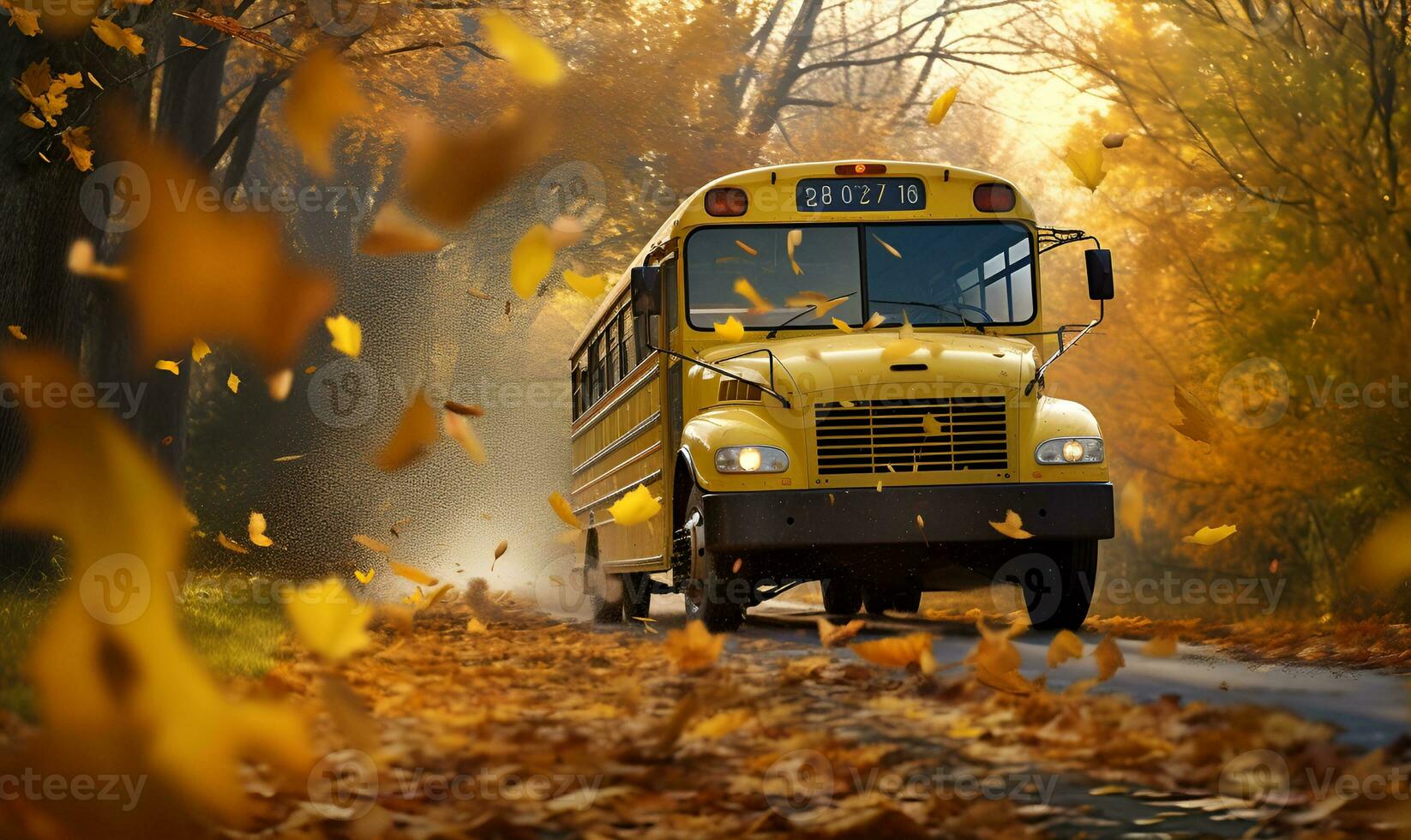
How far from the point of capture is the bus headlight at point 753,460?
8766mm

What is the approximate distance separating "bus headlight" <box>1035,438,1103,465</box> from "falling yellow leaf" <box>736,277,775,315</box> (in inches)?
81.3

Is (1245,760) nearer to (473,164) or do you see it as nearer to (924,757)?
(924,757)

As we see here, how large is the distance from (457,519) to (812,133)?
9640mm

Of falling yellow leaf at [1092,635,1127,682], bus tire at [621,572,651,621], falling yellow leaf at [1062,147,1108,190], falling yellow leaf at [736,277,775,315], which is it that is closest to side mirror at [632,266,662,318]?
falling yellow leaf at [736,277,775,315]

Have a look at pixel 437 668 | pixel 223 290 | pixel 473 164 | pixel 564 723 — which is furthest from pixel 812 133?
pixel 564 723

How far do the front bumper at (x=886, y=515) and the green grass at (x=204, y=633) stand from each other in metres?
2.60

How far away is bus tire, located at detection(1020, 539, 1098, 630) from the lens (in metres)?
9.16

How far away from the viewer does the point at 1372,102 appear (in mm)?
11625

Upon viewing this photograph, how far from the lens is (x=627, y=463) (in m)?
12.3

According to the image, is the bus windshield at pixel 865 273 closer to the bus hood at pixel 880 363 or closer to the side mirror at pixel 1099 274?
the bus hood at pixel 880 363

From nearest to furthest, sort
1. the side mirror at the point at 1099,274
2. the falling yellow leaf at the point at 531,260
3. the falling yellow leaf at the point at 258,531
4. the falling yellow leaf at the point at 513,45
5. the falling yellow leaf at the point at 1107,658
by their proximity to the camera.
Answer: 1. the falling yellow leaf at the point at 1107,658
2. the falling yellow leaf at the point at 531,260
3. the side mirror at the point at 1099,274
4. the falling yellow leaf at the point at 513,45
5. the falling yellow leaf at the point at 258,531

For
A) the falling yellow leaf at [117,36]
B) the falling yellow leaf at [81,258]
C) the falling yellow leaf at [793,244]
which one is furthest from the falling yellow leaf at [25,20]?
the falling yellow leaf at [793,244]

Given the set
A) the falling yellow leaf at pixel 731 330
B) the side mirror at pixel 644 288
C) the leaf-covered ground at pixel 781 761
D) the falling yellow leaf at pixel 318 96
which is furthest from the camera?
the falling yellow leaf at pixel 318 96

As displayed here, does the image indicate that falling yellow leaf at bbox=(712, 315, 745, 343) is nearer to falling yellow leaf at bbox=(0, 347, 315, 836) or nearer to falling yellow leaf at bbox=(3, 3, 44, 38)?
falling yellow leaf at bbox=(0, 347, 315, 836)
